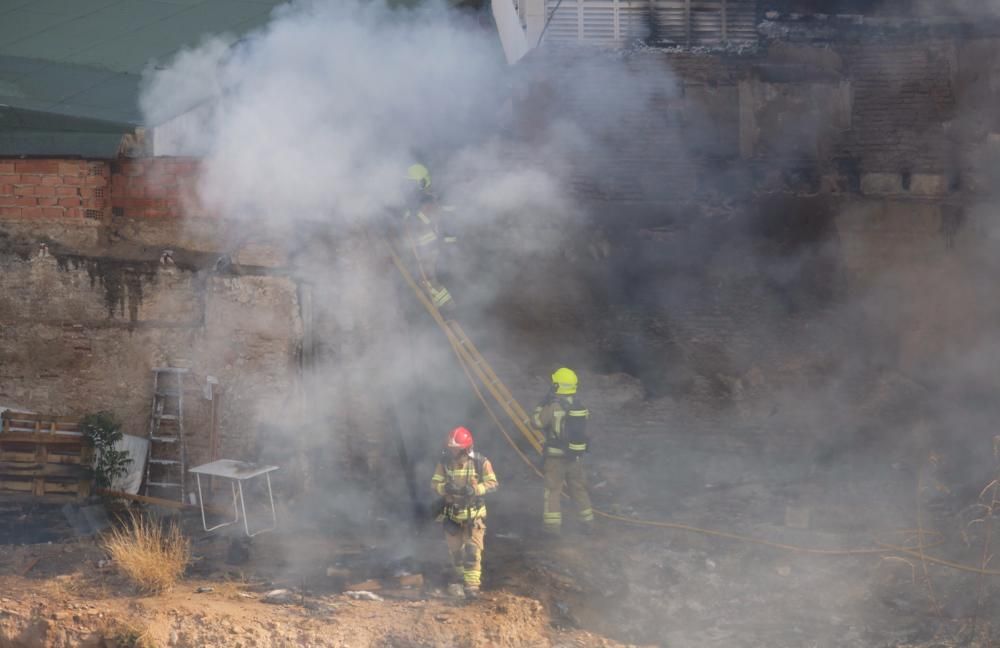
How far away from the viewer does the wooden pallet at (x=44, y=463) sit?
958 cm

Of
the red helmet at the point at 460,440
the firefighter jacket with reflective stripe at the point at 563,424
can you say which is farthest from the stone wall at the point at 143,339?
the firefighter jacket with reflective stripe at the point at 563,424

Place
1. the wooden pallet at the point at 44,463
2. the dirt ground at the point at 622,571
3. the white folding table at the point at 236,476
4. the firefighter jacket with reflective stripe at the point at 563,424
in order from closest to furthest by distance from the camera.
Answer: the dirt ground at the point at 622,571 → the firefighter jacket with reflective stripe at the point at 563,424 → the white folding table at the point at 236,476 → the wooden pallet at the point at 44,463

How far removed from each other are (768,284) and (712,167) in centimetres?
130

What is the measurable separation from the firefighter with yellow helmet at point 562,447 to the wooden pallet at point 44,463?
157 inches

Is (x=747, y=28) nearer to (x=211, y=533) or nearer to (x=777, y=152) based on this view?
(x=777, y=152)

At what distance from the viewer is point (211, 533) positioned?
9.46 m

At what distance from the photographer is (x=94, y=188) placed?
9.78 m

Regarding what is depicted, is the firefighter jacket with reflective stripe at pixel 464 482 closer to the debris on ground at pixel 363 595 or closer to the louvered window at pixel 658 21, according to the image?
the debris on ground at pixel 363 595

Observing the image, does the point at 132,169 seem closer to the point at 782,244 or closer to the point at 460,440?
the point at 460,440

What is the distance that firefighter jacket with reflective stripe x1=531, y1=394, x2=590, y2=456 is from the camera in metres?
8.98

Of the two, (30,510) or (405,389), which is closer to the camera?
(30,510)

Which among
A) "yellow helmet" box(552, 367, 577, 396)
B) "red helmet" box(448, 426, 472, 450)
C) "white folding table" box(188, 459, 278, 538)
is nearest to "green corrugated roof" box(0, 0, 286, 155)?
"white folding table" box(188, 459, 278, 538)

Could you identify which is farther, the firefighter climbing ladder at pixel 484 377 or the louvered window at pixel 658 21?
the louvered window at pixel 658 21

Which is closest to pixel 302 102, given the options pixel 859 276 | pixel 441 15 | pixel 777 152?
pixel 441 15
